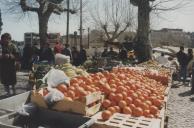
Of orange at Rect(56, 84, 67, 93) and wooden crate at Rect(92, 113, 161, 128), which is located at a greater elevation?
orange at Rect(56, 84, 67, 93)

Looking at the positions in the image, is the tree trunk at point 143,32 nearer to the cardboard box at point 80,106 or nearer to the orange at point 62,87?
the orange at point 62,87

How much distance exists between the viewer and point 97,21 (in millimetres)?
51125

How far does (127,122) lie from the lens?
3963 millimetres

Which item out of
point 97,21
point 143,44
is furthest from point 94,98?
point 97,21

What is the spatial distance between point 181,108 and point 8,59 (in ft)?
17.0

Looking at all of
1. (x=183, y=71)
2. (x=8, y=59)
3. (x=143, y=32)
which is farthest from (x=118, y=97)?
(x=143, y=32)

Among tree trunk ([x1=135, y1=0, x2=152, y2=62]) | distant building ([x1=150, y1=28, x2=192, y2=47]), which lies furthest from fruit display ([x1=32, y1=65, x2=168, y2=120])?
distant building ([x1=150, y1=28, x2=192, y2=47])

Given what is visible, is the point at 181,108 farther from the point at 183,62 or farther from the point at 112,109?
the point at 112,109

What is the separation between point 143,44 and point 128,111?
16.1 metres

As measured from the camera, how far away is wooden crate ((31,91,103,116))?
13.5 feet

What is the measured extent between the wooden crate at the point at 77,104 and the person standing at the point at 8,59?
5228 millimetres

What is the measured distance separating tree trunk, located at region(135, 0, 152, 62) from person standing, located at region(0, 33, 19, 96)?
11.1 meters

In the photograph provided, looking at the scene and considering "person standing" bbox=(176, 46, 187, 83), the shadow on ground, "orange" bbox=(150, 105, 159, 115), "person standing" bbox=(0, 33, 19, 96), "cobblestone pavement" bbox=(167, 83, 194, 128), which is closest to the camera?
"orange" bbox=(150, 105, 159, 115)

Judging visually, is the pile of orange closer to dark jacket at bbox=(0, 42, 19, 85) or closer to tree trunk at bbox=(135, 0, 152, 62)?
dark jacket at bbox=(0, 42, 19, 85)
